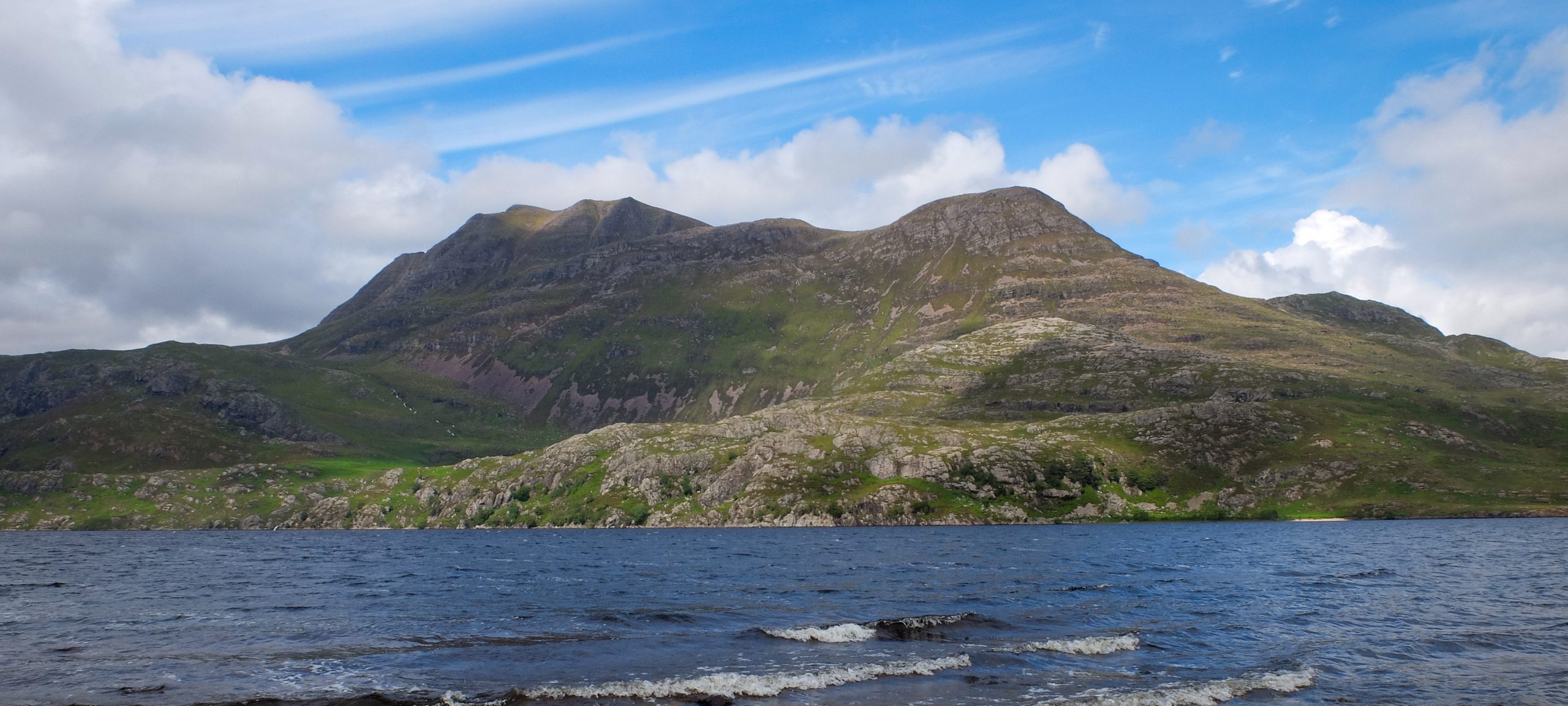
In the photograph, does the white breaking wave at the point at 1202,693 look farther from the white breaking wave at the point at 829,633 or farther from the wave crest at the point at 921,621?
the wave crest at the point at 921,621

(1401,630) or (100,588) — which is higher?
(1401,630)

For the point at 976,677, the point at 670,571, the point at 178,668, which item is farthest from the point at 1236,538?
the point at 178,668

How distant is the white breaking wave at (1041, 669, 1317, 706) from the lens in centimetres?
3394

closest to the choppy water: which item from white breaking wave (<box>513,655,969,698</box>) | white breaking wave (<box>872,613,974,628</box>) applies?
white breaking wave (<box>513,655,969,698</box>)

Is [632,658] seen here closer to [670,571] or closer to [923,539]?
[670,571]

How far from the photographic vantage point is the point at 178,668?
135 ft

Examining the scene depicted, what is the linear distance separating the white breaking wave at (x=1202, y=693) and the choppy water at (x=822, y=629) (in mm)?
154

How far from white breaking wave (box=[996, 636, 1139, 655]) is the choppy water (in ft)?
0.73

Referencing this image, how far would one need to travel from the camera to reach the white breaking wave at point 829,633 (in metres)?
47.5

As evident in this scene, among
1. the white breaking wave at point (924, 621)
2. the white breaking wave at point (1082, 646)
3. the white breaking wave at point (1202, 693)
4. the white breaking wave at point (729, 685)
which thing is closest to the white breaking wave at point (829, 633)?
the white breaking wave at point (924, 621)

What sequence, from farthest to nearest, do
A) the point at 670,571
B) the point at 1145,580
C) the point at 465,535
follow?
the point at 465,535, the point at 670,571, the point at 1145,580

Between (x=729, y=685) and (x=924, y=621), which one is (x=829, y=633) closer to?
(x=924, y=621)

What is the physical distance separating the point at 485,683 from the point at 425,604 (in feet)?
99.9

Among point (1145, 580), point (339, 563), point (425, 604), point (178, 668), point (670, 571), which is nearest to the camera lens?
point (178, 668)
